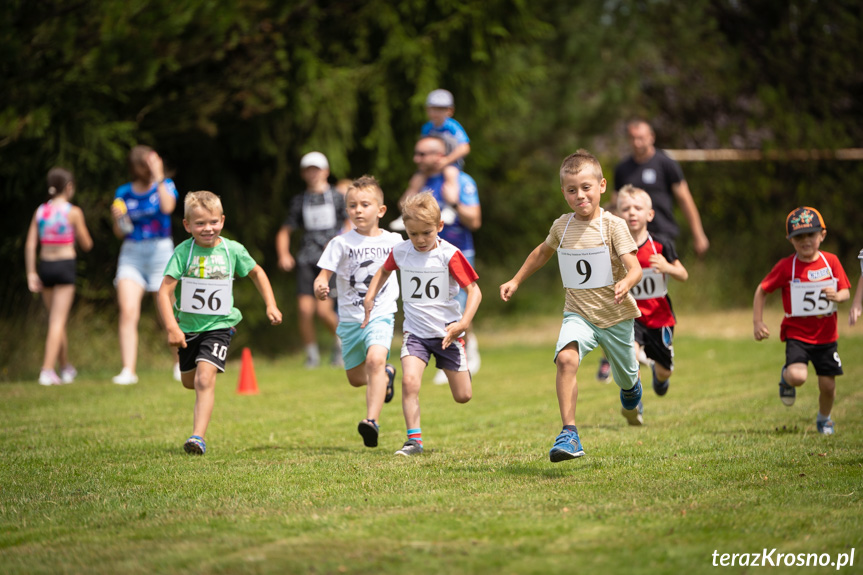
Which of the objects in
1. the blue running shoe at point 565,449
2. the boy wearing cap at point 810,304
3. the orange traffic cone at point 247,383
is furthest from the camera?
the orange traffic cone at point 247,383

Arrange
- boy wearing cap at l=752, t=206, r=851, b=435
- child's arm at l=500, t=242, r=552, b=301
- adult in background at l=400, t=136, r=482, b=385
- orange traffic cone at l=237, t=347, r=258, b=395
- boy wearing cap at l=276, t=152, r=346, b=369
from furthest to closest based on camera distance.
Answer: boy wearing cap at l=276, t=152, r=346, b=369 → orange traffic cone at l=237, t=347, r=258, b=395 → adult in background at l=400, t=136, r=482, b=385 → boy wearing cap at l=752, t=206, r=851, b=435 → child's arm at l=500, t=242, r=552, b=301

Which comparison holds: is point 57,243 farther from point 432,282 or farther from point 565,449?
point 565,449

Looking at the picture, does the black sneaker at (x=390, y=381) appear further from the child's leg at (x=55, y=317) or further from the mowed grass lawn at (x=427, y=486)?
the child's leg at (x=55, y=317)

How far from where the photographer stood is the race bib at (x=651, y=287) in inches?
312

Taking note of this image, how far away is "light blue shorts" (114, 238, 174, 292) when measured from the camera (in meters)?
10.4

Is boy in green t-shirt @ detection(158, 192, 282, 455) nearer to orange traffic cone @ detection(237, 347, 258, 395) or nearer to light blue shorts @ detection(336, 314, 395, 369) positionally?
light blue shorts @ detection(336, 314, 395, 369)

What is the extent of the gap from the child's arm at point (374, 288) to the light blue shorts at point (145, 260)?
14.2 feet

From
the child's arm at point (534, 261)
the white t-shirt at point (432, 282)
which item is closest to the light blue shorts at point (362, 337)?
the white t-shirt at point (432, 282)

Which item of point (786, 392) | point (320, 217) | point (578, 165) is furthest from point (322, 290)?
point (320, 217)

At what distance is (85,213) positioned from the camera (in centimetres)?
1237

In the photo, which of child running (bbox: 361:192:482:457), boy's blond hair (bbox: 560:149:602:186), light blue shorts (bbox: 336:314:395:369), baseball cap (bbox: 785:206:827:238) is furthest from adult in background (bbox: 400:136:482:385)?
boy's blond hair (bbox: 560:149:602:186)

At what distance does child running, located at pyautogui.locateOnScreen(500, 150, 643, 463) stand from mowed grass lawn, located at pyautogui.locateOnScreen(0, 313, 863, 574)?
2.08 feet

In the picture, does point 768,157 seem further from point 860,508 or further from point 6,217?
point 860,508

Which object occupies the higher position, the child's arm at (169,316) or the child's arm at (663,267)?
the child's arm at (663,267)
